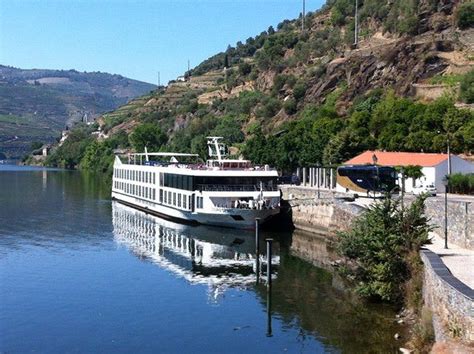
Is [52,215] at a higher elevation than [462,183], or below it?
below

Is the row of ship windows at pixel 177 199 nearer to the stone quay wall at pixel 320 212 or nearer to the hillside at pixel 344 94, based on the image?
the stone quay wall at pixel 320 212

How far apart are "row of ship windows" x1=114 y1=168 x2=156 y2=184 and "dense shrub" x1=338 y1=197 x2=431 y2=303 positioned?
131 feet

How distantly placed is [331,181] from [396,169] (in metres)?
12.7

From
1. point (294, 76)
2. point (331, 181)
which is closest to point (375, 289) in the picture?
point (331, 181)

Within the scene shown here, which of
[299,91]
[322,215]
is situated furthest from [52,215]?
[299,91]

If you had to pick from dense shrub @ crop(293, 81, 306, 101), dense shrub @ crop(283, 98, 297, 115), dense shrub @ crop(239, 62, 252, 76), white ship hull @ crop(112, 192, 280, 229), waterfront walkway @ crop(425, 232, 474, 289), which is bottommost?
white ship hull @ crop(112, 192, 280, 229)

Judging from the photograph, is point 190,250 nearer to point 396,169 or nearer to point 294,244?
point 294,244

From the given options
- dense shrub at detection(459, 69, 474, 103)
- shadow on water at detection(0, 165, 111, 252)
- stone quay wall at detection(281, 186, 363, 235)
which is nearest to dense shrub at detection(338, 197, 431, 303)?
stone quay wall at detection(281, 186, 363, 235)

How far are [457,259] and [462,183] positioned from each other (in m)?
24.3

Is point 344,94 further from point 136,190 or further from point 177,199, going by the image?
point 177,199

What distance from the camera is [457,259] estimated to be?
29750 mm

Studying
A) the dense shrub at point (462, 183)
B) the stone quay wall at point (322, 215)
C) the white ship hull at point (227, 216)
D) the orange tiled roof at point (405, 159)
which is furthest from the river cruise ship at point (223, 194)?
the dense shrub at point (462, 183)

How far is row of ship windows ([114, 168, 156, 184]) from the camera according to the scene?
7100cm

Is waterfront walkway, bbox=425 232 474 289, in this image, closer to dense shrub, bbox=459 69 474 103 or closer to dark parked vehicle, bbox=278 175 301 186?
dark parked vehicle, bbox=278 175 301 186
